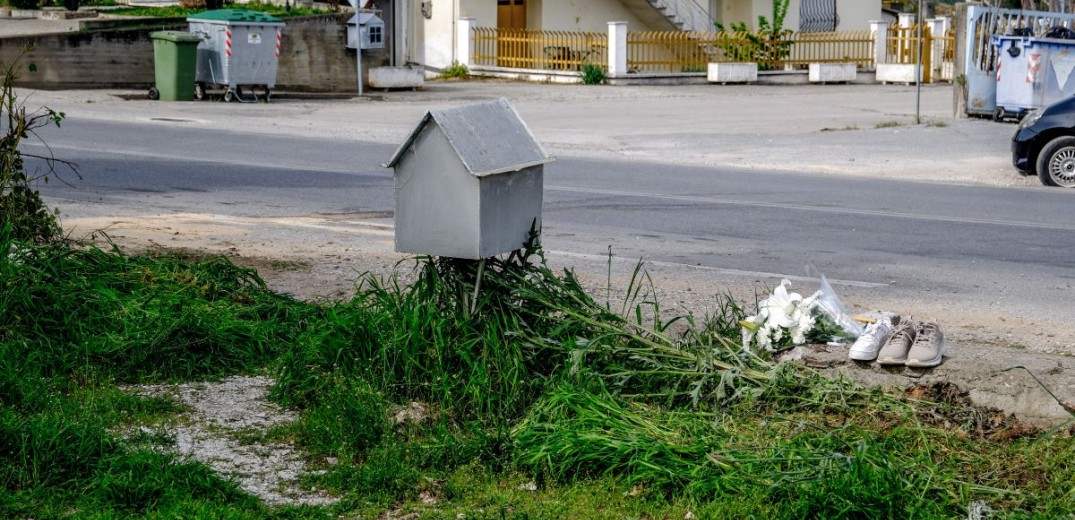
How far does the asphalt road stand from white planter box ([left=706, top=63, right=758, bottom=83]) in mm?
16859

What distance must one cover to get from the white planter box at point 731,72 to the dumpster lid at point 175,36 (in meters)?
14.1

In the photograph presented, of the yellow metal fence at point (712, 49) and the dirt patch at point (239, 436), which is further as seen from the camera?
the yellow metal fence at point (712, 49)

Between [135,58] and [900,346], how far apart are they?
76.9 ft

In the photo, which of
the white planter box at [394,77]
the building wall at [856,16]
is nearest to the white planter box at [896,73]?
the building wall at [856,16]

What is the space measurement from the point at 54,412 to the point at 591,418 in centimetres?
212

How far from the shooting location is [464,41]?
112 ft

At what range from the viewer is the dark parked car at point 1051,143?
49.8 ft

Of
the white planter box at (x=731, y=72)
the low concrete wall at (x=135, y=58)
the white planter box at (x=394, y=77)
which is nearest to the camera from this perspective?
the low concrete wall at (x=135, y=58)

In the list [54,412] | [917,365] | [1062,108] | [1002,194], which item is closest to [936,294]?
[917,365]

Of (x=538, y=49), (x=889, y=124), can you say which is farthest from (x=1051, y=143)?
(x=538, y=49)

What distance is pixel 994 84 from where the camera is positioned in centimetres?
2169

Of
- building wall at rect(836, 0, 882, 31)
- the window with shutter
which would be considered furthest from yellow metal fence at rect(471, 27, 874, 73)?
building wall at rect(836, 0, 882, 31)

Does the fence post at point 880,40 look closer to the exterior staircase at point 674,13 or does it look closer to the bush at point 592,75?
the exterior staircase at point 674,13

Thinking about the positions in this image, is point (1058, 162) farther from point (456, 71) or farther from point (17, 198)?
point (456, 71)
